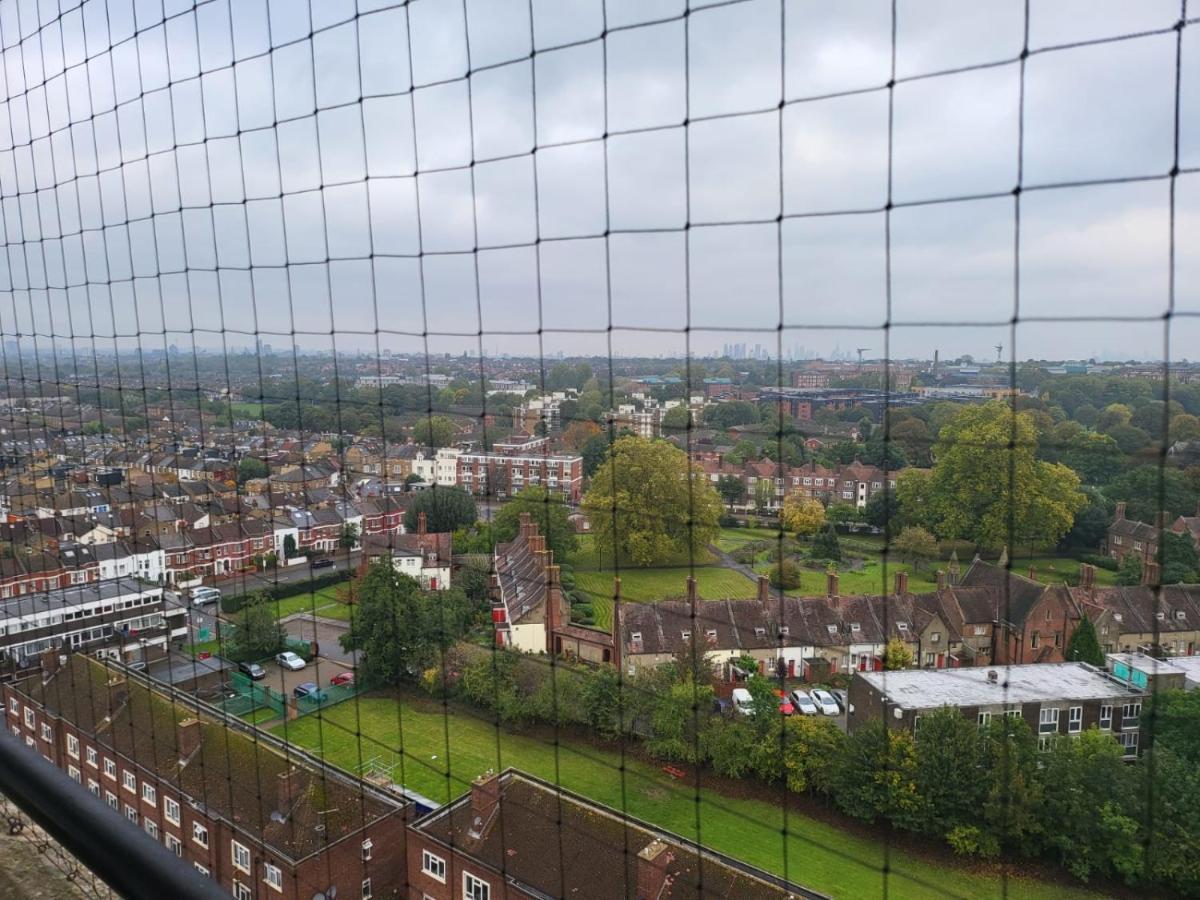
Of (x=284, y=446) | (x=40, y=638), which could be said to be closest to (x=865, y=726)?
(x=40, y=638)

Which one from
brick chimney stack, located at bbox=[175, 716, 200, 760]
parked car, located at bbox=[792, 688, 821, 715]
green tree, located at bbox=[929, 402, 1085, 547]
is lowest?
parked car, located at bbox=[792, 688, 821, 715]

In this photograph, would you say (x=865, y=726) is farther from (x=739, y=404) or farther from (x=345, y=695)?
(x=345, y=695)

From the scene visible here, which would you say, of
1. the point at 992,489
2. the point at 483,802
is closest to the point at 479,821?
the point at 483,802

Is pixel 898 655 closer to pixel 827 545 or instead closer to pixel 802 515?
pixel 802 515

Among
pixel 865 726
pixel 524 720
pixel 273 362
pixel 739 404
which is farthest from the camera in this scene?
pixel 524 720

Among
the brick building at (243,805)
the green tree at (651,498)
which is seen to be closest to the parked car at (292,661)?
the brick building at (243,805)

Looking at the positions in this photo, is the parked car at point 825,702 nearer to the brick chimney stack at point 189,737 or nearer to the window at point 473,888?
the window at point 473,888

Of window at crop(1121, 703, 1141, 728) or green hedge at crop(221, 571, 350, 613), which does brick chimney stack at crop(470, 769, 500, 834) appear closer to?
window at crop(1121, 703, 1141, 728)

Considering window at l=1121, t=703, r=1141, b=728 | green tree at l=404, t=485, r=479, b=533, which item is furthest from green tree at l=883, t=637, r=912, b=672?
green tree at l=404, t=485, r=479, b=533
